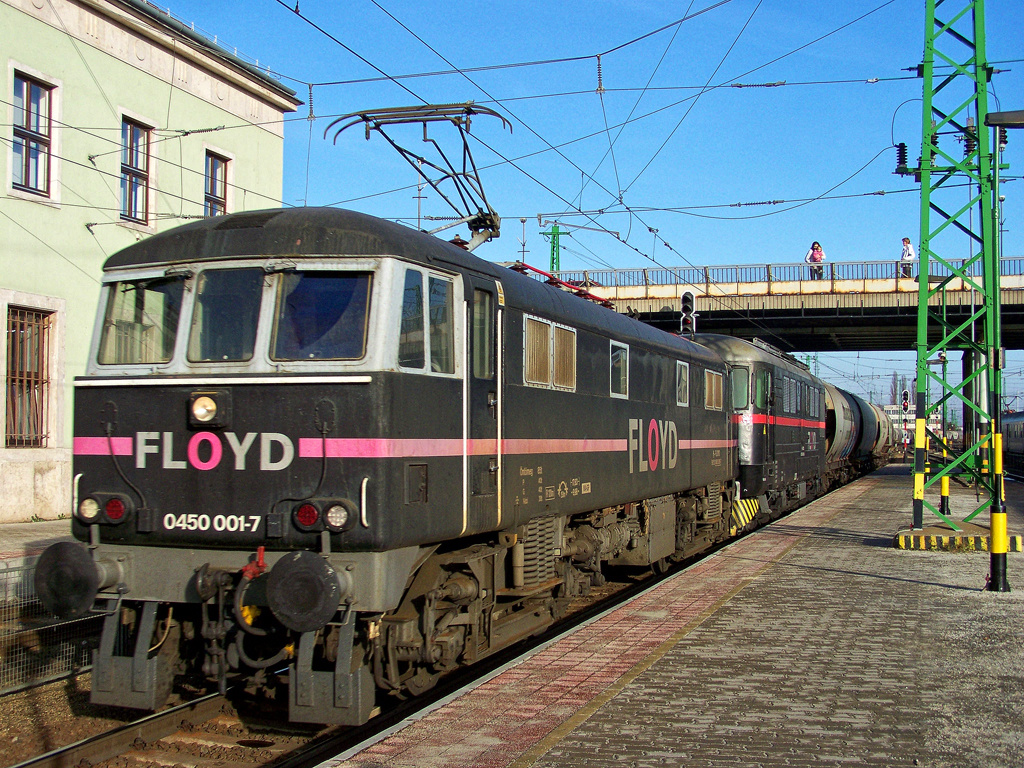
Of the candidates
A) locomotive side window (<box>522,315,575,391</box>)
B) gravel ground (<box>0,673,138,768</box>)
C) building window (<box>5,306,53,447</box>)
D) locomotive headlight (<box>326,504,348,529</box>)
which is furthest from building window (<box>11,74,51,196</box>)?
locomotive headlight (<box>326,504,348,529</box>)

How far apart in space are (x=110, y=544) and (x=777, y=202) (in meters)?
20.4

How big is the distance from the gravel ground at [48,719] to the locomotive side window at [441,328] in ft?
12.1

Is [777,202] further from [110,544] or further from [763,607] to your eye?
[110,544]

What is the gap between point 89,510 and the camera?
6879 mm

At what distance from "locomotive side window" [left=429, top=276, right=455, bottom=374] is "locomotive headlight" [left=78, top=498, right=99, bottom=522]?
2.53 meters

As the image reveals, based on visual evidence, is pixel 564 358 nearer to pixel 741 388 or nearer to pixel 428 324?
pixel 428 324

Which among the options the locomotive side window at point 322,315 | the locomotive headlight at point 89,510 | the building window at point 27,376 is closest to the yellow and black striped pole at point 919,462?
the locomotive side window at point 322,315

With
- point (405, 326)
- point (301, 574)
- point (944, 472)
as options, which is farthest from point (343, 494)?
point (944, 472)

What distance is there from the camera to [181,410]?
22.0 feet

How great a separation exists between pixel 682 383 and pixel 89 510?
29.5ft

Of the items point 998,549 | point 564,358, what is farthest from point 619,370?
point 998,549

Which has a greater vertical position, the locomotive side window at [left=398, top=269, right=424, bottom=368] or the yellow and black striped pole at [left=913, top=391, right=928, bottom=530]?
the locomotive side window at [left=398, top=269, right=424, bottom=368]

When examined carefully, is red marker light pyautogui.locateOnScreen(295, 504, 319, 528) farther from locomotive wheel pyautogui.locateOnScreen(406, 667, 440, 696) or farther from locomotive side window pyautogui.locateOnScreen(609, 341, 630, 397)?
locomotive side window pyautogui.locateOnScreen(609, 341, 630, 397)

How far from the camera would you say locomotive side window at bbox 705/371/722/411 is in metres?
15.5
